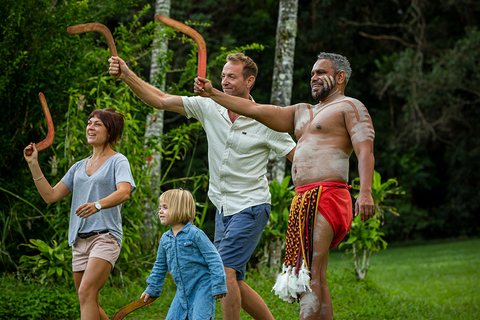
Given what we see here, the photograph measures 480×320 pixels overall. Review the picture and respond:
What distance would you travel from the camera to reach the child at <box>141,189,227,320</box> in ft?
11.5

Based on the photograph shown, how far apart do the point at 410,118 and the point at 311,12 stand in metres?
5.38

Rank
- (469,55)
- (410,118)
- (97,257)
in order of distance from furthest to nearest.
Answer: (410,118) < (469,55) < (97,257)

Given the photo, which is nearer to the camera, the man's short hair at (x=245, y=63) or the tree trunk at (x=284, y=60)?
the man's short hair at (x=245, y=63)

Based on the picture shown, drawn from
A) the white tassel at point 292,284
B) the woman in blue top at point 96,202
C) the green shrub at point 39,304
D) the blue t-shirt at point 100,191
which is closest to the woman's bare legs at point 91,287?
the woman in blue top at point 96,202

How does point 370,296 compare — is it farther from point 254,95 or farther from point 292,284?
point 254,95

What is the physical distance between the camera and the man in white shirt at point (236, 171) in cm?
406

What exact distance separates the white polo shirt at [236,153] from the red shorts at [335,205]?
69 cm

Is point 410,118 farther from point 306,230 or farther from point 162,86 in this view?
point 306,230

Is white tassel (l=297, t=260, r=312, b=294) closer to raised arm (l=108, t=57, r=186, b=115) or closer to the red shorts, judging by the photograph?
the red shorts

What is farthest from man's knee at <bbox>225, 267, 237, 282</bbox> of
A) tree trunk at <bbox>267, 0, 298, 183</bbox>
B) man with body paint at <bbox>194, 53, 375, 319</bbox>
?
tree trunk at <bbox>267, 0, 298, 183</bbox>

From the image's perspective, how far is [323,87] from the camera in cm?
375

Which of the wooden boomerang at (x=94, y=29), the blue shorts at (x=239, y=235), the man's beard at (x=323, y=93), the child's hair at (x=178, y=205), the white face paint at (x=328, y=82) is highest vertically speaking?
the wooden boomerang at (x=94, y=29)

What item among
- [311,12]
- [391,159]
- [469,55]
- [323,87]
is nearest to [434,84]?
[469,55]

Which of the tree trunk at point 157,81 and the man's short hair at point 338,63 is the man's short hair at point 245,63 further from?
the tree trunk at point 157,81
